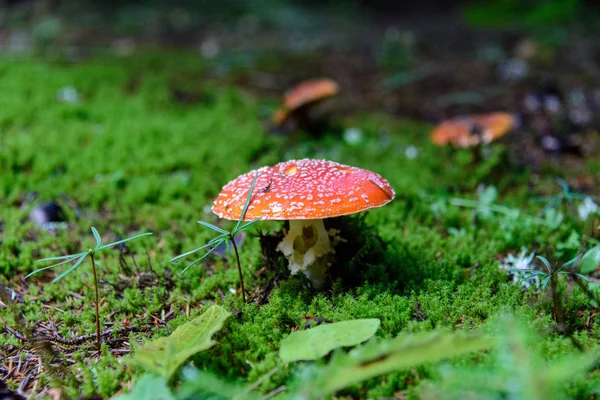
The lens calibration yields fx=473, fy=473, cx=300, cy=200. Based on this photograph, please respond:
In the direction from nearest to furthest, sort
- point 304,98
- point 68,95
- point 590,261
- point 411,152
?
point 590,261, point 304,98, point 411,152, point 68,95

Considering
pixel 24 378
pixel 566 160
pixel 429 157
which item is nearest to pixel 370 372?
pixel 24 378

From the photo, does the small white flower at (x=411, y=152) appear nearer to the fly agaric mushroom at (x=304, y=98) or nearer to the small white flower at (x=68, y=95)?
the fly agaric mushroom at (x=304, y=98)

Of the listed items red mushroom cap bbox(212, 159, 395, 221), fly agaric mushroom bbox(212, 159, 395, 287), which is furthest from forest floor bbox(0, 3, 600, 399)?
red mushroom cap bbox(212, 159, 395, 221)

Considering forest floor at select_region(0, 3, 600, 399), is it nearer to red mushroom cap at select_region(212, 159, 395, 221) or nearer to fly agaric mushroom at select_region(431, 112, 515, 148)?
fly agaric mushroom at select_region(431, 112, 515, 148)

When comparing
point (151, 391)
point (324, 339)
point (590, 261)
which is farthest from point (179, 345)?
point (590, 261)

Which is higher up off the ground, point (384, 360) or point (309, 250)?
point (384, 360)

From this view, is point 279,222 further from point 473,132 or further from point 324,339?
point 473,132
